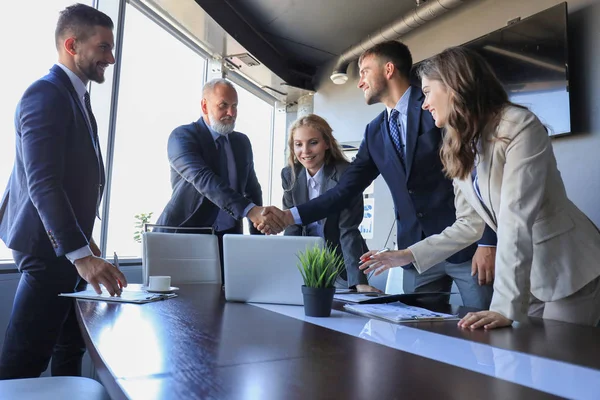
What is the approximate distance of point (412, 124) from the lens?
7.36 feet

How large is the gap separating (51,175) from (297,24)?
15.4 ft

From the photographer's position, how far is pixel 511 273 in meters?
1.24

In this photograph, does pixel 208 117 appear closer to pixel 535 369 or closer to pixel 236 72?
pixel 535 369

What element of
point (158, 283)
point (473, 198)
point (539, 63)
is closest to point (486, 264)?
point (473, 198)

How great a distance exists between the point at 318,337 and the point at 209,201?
1933mm

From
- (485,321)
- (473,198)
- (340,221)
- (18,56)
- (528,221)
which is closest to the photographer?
(485,321)

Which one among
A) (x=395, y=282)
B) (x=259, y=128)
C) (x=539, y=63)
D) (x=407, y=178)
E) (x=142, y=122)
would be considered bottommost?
(x=395, y=282)

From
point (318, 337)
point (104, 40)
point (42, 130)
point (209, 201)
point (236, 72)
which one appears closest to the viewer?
point (318, 337)

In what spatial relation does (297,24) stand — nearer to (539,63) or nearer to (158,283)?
(539,63)

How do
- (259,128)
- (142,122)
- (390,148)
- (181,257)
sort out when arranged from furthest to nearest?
(259,128) < (142,122) < (181,257) < (390,148)

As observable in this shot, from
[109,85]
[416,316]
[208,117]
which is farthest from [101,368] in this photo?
[109,85]

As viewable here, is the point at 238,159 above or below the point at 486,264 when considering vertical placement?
above

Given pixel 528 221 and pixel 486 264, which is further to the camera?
pixel 486 264

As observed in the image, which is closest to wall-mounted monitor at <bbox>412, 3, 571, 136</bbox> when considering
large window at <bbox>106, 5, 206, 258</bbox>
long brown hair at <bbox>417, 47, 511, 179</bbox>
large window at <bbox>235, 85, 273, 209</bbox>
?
long brown hair at <bbox>417, 47, 511, 179</bbox>
